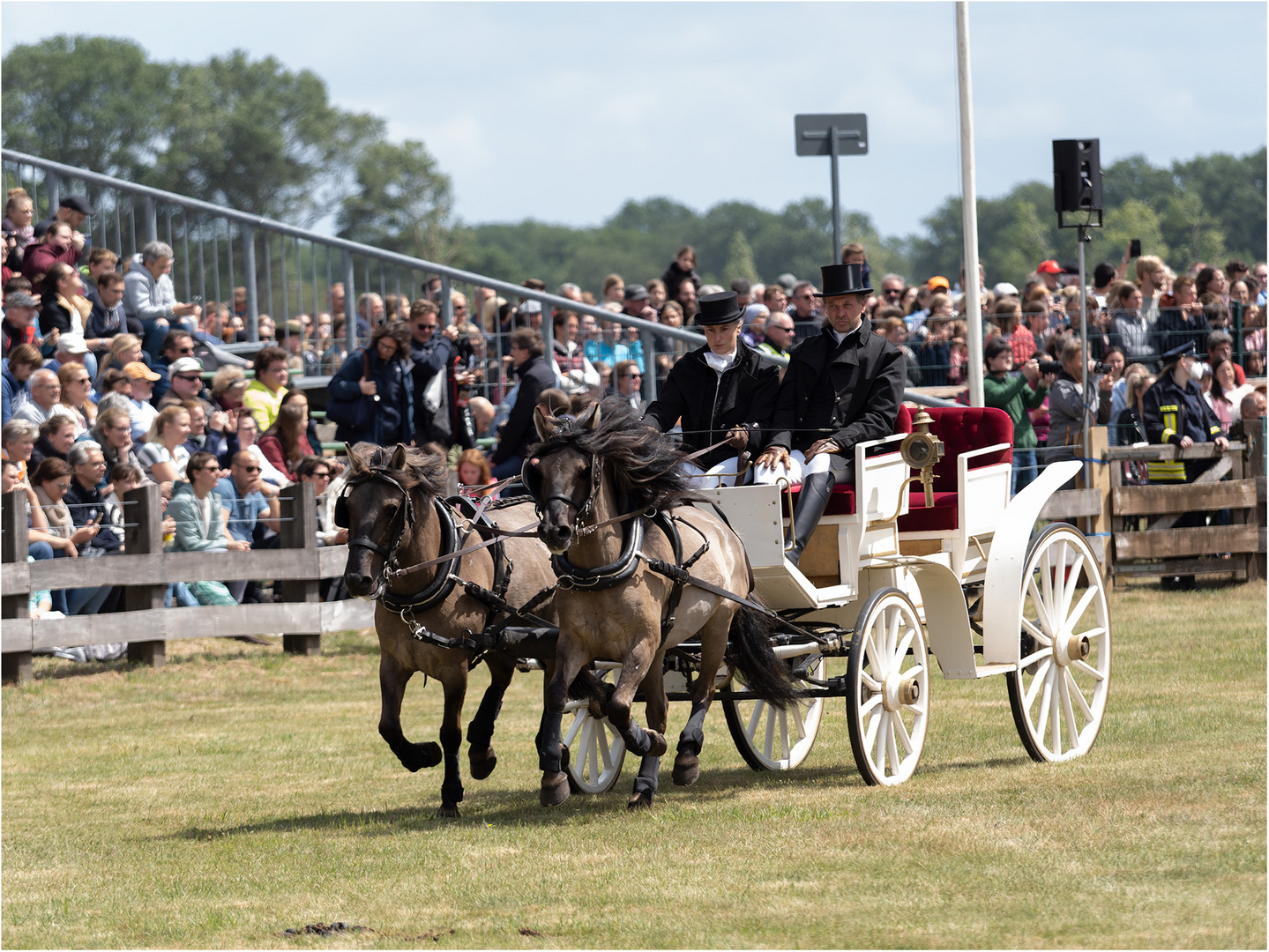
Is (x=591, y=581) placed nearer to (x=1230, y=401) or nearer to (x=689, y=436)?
(x=689, y=436)

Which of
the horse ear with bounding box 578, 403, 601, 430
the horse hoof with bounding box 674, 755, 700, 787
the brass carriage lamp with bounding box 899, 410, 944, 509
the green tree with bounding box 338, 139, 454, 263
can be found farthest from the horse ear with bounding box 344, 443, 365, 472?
the green tree with bounding box 338, 139, 454, 263

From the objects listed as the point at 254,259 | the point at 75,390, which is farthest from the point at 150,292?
the point at 75,390

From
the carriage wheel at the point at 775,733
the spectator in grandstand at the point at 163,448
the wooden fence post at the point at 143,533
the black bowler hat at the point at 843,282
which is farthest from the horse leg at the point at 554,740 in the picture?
the spectator in grandstand at the point at 163,448

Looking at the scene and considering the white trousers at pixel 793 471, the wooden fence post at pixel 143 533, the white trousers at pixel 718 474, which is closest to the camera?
the white trousers at pixel 793 471

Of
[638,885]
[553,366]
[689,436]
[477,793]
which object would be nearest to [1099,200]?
[553,366]

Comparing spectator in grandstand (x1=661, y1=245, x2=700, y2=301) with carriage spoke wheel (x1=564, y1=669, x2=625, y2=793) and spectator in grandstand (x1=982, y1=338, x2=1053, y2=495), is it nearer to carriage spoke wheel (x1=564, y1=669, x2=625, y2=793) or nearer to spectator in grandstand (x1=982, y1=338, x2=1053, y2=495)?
spectator in grandstand (x1=982, y1=338, x2=1053, y2=495)

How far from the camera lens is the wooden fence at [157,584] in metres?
12.7

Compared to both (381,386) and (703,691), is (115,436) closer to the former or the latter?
(381,386)

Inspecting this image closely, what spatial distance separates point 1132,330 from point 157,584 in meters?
10.8

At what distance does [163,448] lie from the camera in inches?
545

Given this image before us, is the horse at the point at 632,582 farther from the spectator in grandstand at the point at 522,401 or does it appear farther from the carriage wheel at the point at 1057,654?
the spectator in grandstand at the point at 522,401

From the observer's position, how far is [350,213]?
9775cm

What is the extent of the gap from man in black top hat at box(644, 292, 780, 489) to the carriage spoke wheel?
1.18 metres

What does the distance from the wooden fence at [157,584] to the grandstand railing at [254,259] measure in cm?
294
